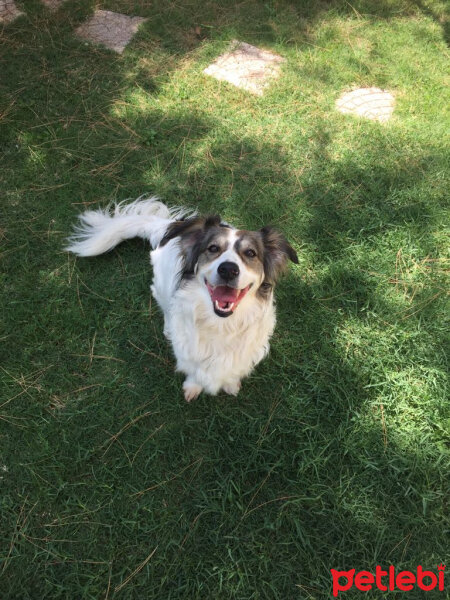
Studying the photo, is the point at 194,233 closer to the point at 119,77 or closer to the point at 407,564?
the point at 407,564

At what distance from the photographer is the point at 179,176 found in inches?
143

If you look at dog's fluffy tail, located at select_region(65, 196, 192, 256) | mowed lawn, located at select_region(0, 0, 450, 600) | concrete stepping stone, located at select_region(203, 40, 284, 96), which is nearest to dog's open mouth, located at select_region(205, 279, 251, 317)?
mowed lawn, located at select_region(0, 0, 450, 600)

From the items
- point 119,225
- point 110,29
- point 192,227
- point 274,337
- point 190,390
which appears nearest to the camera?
point 192,227

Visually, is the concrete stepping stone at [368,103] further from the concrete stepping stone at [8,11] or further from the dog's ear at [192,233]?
the concrete stepping stone at [8,11]

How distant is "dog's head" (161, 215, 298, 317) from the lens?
6.40 feet

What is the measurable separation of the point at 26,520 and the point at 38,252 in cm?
202

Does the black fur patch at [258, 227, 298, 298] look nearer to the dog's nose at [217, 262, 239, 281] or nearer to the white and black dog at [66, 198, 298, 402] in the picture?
the white and black dog at [66, 198, 298, 402]

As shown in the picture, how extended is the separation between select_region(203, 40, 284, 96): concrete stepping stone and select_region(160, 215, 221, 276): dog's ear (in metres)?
2.73

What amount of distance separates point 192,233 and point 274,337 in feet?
3.66

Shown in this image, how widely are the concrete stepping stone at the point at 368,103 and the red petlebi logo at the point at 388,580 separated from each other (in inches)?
157

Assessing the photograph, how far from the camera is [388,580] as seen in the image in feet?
6.82

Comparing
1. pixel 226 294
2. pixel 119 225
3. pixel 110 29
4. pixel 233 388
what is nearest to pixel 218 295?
pixel 226 294

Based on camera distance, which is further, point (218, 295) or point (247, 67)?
point (247, 67)

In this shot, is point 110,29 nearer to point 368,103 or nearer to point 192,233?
point 368,103
